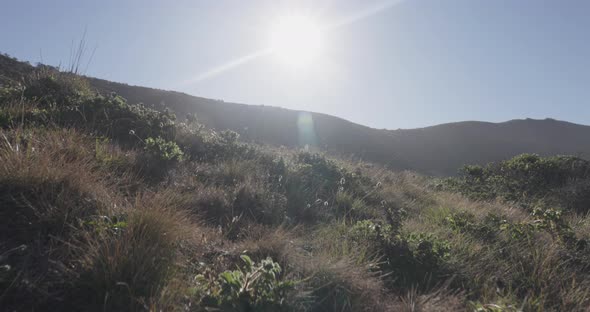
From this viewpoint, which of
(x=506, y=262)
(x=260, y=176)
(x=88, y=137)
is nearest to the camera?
(x=506, y=262)

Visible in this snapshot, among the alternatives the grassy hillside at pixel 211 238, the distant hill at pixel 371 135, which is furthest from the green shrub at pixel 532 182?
the distant hill at pixel 371 135

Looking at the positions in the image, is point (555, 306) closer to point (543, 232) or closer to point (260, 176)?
point (543, 232)

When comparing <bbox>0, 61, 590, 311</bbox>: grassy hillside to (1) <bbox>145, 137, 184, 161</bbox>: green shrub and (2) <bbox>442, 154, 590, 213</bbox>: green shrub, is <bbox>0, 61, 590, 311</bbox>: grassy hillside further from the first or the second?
(2) <bbox>442, 154, 590, 213</bbox>: green shrub

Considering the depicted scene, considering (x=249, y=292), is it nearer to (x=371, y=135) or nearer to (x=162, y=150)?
(x=162, y=150)

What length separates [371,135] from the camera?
26.5 metres

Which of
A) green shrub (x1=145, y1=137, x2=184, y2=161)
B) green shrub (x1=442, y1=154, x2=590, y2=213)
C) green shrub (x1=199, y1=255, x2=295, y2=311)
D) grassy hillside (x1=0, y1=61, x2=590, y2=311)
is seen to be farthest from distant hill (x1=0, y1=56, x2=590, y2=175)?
green shrub (x1=199, y1=255, x2=295, y2=311)

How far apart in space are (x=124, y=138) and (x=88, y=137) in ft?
3.11

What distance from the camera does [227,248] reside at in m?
2.79

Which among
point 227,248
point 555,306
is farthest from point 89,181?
point 555,306

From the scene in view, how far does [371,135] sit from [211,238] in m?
24.7

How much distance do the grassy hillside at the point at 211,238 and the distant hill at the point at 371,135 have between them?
10.2 m

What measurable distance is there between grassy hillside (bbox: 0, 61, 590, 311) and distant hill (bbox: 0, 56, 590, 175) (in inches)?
400

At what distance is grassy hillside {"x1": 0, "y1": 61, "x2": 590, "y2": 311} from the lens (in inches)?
76.9

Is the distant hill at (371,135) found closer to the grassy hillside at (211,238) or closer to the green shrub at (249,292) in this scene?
the grassy hillside at (211,238)
